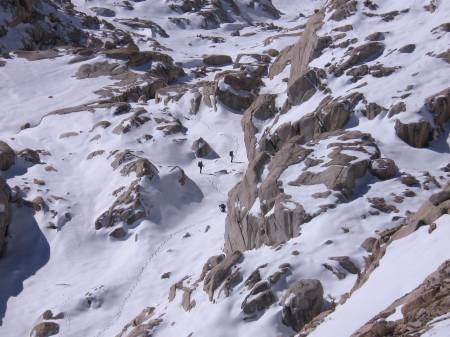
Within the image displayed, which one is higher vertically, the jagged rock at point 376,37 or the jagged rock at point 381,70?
the jagged rock at point 376,37

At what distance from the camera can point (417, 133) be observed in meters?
36.1

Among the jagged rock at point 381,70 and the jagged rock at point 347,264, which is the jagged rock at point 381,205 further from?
the jagged rock at point 381,70

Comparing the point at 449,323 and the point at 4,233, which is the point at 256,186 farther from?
the point at 449,323

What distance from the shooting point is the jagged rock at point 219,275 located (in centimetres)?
2616

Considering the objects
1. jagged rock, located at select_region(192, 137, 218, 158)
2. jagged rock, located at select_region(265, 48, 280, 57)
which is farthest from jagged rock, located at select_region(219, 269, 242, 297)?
jagged rock, located at select_region(265, 48, 280, 57)

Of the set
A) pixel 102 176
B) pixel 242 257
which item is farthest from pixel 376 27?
pixel 242 257

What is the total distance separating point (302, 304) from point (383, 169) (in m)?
11.4

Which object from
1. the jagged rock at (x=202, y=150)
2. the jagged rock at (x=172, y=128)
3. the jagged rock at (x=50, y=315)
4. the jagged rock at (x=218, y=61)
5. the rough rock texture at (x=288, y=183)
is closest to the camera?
the rough rock texture at (x=288, y=183)

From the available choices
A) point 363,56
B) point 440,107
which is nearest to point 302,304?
point 440,107

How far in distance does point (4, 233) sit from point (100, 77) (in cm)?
3434

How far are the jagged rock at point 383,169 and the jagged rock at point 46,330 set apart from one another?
19207 millimetres

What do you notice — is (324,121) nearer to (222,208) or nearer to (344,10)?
(222,208)

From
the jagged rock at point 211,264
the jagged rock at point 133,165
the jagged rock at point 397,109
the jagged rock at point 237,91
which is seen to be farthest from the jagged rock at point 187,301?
the jagged rock at point 237,91

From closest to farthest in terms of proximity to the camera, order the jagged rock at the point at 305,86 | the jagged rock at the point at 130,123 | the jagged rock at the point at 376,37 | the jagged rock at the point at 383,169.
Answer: the jagged rock at the point at 383,169
the jagged rock at the point at 305,86
the jagged rock at the point at 376,37
the jagged rock at the point at 130,123
